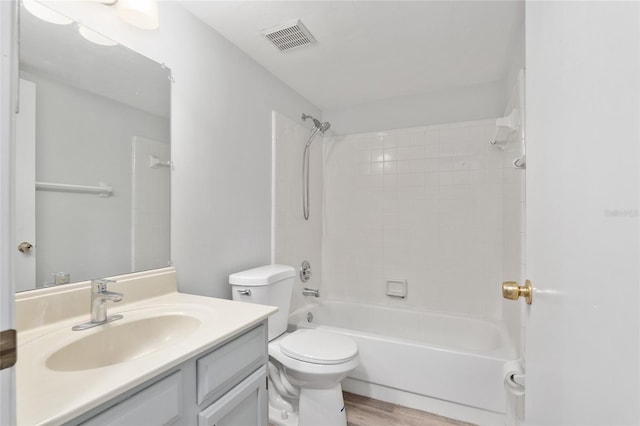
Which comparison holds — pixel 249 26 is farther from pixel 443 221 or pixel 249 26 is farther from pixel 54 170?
pixel 443 221

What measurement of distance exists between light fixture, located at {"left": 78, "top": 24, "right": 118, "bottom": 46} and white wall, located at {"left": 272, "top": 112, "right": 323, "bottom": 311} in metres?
1.18

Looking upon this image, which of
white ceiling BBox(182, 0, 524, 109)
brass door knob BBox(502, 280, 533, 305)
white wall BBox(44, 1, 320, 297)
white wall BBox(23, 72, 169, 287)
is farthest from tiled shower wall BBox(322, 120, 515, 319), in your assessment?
white wall BBox(23, 72, 169, 287)

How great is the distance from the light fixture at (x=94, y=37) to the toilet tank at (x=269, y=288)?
1.25 m

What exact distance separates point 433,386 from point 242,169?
184 cm

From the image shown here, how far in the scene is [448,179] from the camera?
2627 millimetres

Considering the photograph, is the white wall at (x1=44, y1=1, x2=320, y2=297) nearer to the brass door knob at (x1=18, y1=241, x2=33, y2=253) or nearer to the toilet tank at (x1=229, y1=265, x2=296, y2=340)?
the toilet tank at (x1=229, y1=265, x2=296, y2=340)

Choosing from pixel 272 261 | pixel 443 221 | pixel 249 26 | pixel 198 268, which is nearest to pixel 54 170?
pixel 198 268

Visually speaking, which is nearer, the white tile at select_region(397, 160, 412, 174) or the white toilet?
the white toilet

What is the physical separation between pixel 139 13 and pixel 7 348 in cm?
143

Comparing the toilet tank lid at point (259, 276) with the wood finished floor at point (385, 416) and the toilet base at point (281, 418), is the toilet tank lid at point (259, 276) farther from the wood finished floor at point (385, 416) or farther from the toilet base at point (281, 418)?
the wood finished floor at point (385, 416)

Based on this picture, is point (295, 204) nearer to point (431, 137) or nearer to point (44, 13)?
point (431, 137)

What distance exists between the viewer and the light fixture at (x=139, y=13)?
4.13ft

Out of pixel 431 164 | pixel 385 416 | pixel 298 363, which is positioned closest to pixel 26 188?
pixel 298 363

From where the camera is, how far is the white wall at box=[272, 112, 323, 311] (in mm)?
2352
